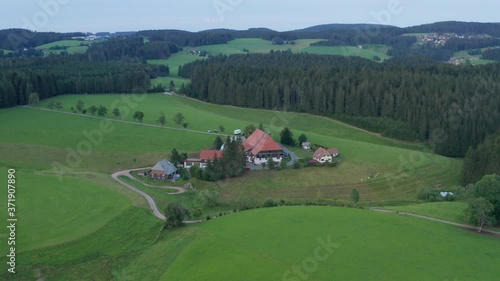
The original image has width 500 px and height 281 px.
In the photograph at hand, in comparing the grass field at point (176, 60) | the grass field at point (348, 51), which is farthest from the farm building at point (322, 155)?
the grass field at point (348, 51)

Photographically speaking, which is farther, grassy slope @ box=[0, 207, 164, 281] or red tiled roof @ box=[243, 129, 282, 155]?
red tiled roof @ box=[243, 129, 282, 155]

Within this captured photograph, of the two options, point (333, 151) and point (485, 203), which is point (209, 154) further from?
point (485, 203)

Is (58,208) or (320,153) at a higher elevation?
(320,153)

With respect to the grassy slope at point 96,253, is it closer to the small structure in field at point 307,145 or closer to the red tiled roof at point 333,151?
the red tiled roof at point 333,151

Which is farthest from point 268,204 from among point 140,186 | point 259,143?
point 259,143

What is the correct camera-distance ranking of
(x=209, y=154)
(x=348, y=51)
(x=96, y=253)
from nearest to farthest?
1. (x=96, y=253)
2. (x=209, y=154)
3. (x=348, y=51)

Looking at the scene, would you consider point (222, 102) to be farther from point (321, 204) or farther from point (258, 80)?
point (321, 204)

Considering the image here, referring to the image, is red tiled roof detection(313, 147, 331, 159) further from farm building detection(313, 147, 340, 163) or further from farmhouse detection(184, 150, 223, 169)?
farmhouse detection(184, 150, 223, 169)

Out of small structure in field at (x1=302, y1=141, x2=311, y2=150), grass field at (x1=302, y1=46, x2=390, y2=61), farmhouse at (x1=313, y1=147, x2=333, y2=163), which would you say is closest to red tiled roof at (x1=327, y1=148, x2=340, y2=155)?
farmhouse at (x1=313, y1=147, x2=333, y2=163)
